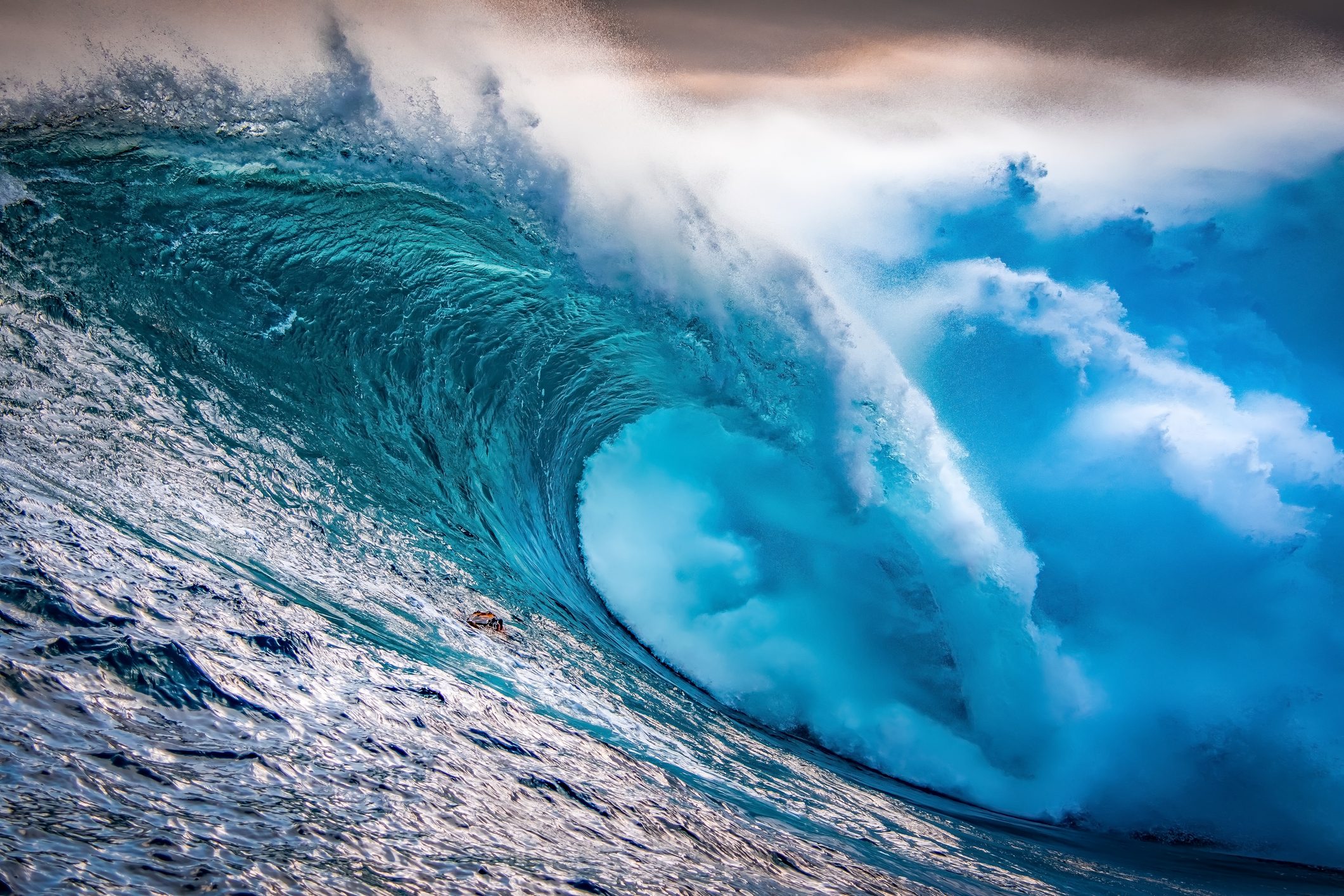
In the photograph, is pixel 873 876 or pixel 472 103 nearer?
pixel 873 876

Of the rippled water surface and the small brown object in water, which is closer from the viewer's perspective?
the rippled water surface

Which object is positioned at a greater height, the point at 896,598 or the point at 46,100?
the point at 46,100

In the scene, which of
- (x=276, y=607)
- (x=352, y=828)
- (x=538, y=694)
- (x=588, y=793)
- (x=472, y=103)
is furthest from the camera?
(x=472, y=103)

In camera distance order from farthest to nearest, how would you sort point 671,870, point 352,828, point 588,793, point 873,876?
1. point 873,876
2. point 588,793
3. point 671,870
4. point 352,828

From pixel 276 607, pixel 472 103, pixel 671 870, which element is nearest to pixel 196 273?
pixel 472 103

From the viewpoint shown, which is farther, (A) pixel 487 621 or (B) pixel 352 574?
(A) pixel 487 621

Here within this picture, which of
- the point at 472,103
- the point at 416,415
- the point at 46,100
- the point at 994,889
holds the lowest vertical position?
the point at 994,889

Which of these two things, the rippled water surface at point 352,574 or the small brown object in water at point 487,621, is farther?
the small brown object in water at point 487,621

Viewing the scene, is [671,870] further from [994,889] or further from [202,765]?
[994,889]
